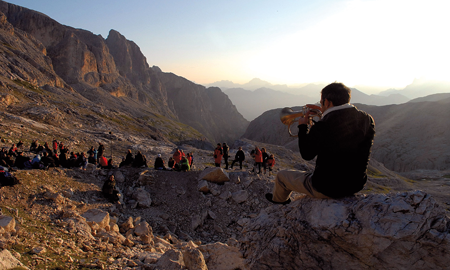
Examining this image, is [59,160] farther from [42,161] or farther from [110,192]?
[110,192]

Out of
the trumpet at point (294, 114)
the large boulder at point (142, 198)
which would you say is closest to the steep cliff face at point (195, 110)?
the large boulder at point (142, 198)

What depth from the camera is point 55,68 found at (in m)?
93.0

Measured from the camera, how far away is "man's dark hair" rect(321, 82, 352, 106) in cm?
380

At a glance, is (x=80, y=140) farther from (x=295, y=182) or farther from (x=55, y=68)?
(x=55, y=68)

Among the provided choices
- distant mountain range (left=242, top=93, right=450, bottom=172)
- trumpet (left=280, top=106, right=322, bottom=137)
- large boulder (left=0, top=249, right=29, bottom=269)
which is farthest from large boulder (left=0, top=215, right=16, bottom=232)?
distant mountain range (left=242, top=93, right=450, bottom=172)

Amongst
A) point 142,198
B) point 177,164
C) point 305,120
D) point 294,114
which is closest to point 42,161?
point 142,198

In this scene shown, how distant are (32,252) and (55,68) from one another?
111 m

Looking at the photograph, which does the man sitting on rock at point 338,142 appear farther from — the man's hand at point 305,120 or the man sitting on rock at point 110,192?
the man sitting on rock at point 110,192

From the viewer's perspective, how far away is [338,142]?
Answer: 360cm

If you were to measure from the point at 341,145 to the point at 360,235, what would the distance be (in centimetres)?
150

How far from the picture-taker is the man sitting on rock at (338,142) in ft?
11.9

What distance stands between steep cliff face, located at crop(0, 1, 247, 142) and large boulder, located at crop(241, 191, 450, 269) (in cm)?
7311

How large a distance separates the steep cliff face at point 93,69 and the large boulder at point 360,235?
7311 cm

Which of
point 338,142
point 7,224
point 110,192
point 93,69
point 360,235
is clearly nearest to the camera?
point 338,142
